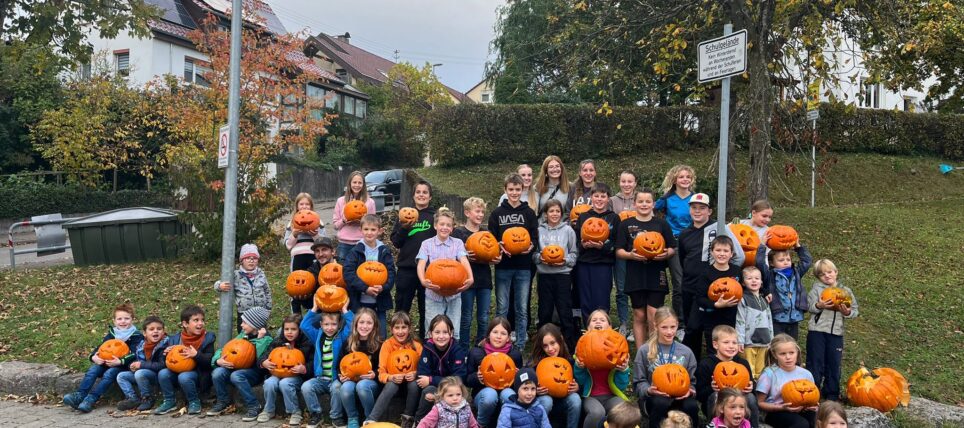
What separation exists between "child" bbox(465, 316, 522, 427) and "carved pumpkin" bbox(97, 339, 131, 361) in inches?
144

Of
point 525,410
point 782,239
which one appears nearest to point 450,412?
point 525,410

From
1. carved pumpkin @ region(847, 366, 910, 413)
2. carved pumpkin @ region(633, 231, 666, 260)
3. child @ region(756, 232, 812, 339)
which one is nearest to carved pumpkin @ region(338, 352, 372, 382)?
carved pumpkin @ region(633, 231, 666, 260)

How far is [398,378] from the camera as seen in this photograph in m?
5.88

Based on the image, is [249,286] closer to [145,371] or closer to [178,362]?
[178,362]

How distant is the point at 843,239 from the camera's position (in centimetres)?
1340

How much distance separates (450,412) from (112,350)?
3.77 metres

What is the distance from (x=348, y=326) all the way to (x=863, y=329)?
647cm

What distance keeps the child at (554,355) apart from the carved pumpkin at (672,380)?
676 mm

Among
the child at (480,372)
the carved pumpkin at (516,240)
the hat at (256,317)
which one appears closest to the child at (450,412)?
the child at (480,372)

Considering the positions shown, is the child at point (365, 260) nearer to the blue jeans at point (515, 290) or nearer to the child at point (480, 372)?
the blue jeans at point (515, 290)

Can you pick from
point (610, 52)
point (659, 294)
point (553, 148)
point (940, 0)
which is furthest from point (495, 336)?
point (553, 148)

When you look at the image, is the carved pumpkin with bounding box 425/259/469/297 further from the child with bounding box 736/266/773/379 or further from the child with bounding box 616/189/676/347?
the child with bounding box 736/266/773/379

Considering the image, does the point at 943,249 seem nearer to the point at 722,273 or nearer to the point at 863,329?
the point at 863,329

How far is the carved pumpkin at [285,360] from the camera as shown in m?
6.25
